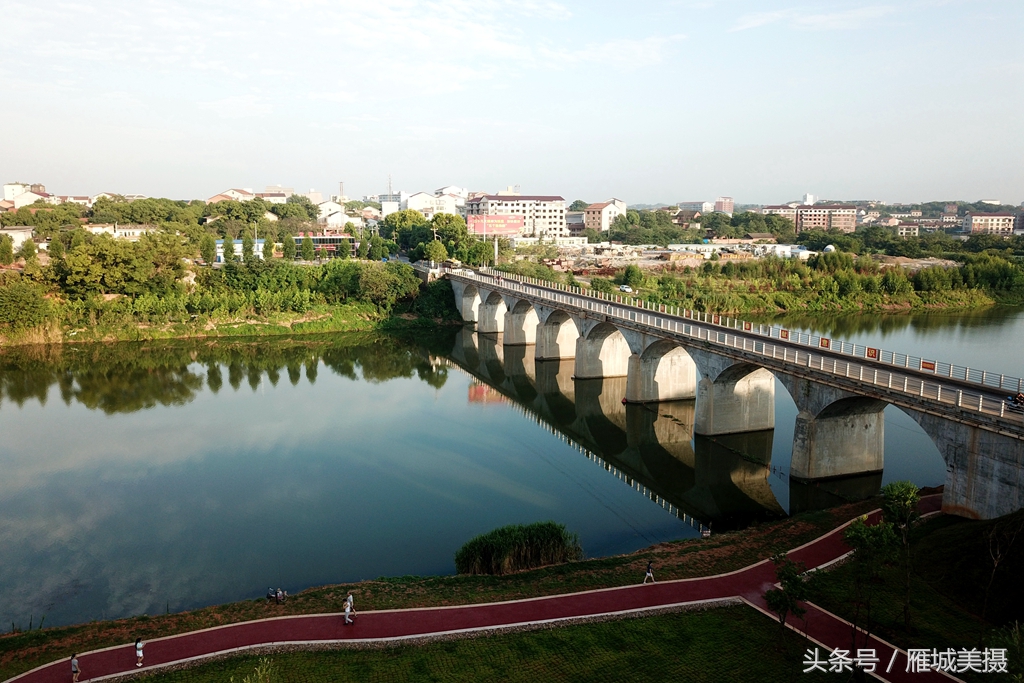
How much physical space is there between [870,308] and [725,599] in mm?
77372

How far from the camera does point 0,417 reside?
1620 inches

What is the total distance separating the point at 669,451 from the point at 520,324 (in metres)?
29.7

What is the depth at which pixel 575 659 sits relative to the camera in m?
15.2

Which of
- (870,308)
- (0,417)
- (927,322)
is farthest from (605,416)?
(870,308)

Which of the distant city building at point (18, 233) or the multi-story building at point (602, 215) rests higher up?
the multi-story building at point (602, 215)

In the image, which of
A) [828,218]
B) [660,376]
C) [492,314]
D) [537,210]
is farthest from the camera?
[828,218]

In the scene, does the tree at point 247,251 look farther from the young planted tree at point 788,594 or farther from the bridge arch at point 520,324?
the young planted tree at point 788,594

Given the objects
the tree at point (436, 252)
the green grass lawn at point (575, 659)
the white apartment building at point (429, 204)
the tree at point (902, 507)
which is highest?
the white apartment building at point (429, 204)

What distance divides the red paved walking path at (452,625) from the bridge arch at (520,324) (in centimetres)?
4416

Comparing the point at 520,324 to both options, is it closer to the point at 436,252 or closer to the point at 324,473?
the point at 436,252

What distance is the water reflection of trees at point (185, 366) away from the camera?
46688 millimetres

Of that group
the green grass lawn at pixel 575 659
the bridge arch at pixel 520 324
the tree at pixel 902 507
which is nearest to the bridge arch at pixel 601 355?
the bridge arch at pixel 520 324

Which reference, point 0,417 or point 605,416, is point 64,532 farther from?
point 605,416

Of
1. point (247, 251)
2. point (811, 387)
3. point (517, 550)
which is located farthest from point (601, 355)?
point (247, 251)
